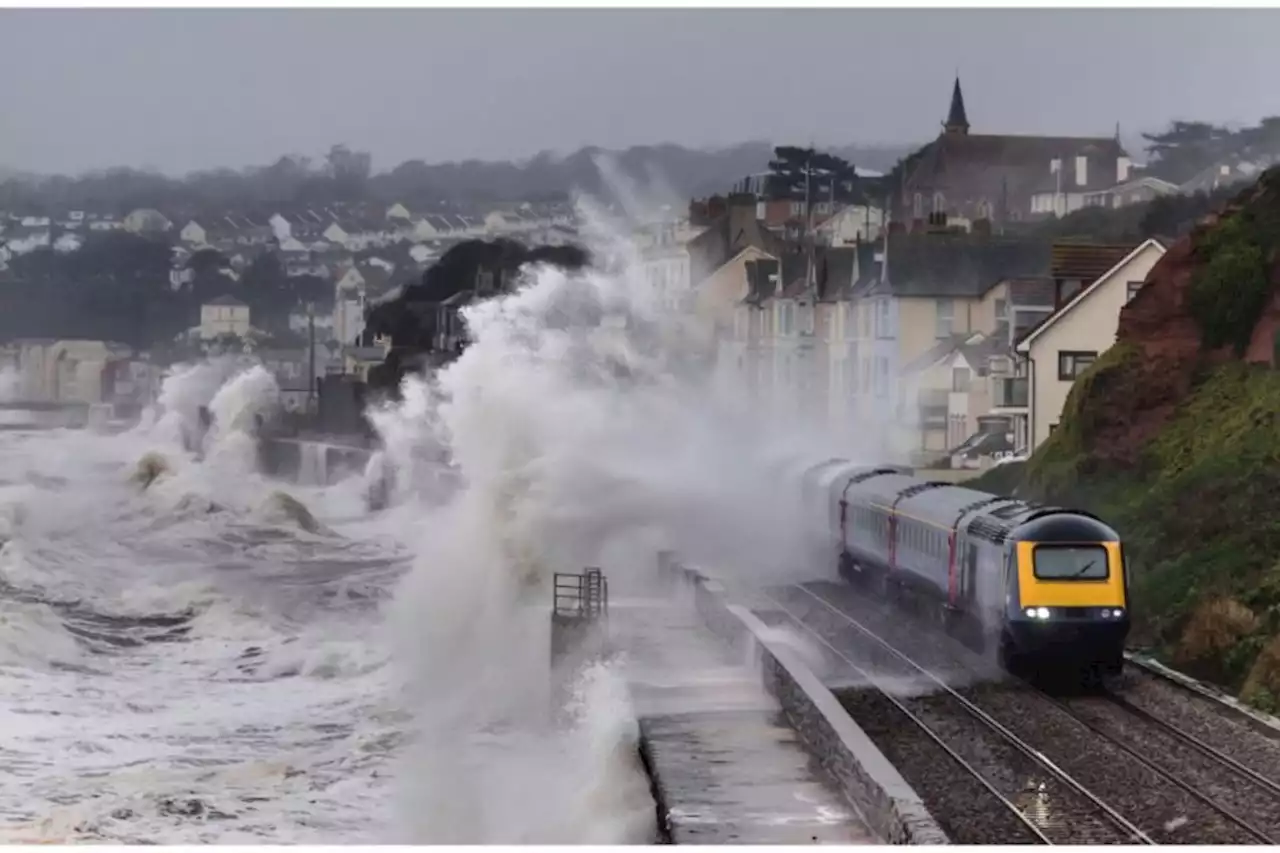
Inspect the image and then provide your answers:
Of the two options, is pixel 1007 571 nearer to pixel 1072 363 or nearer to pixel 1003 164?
pixel 1072 363

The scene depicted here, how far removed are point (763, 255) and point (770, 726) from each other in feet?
10.8

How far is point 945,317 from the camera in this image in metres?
11.6

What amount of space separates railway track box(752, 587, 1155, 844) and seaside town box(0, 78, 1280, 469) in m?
2.17

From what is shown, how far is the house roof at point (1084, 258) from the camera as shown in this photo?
11.7 m

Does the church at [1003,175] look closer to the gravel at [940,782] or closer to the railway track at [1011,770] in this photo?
the railway track at [1011,770]

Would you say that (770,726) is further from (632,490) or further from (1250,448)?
(1250,448)

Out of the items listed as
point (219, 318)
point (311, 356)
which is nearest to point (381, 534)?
point (311, 356)

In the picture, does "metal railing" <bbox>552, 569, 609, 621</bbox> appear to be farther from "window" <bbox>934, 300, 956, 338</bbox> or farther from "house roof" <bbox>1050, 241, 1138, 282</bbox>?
"house roof" <bbox>1050, 241, 1138, 282</bbox>

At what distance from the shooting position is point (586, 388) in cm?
1186

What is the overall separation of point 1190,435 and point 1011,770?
4.51m

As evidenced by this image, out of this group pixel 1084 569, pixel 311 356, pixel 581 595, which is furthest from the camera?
pixel 311 356

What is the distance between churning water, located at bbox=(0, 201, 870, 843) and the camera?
1115 centimetres

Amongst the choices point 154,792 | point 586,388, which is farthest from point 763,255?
point 154,792

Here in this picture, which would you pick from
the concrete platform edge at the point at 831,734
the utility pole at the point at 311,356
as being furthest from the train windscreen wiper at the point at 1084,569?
the utility pole at the point at 311,356
